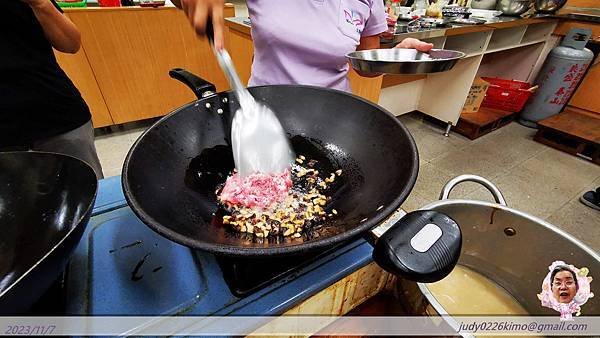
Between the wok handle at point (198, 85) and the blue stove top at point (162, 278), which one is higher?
the wok handle at point (198, 85)

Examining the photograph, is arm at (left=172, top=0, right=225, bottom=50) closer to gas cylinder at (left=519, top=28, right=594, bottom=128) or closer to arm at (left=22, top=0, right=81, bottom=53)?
arm at (left=22, top=0, right=81, bottom=53)

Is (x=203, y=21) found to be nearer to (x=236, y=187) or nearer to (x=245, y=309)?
(x=236, y=187)

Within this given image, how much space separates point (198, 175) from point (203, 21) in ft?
0.99

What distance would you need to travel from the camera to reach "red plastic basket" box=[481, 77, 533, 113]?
2409 mm

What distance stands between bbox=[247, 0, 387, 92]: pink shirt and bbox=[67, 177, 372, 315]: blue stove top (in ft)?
1.86

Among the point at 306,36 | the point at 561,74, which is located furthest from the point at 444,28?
the point at 306,36

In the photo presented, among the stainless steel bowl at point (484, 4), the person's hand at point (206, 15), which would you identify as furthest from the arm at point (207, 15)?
the stainless steel bowl at point (484, 4)

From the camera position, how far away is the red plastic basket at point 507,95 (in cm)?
241

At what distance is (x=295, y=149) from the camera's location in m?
0.71

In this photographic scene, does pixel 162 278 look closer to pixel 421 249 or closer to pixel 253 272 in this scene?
pixel 253 272

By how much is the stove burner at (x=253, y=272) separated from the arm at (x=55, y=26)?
0.80 metres

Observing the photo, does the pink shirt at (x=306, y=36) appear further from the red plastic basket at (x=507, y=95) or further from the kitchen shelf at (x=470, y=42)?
A: the red plastic basket at (x=507, y=95)

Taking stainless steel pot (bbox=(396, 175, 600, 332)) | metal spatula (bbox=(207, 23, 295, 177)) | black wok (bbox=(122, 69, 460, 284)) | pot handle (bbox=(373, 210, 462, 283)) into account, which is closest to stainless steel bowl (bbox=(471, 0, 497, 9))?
stainless steel pot (bbox=(396, 175, 600, 332))

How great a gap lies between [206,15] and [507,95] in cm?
271
